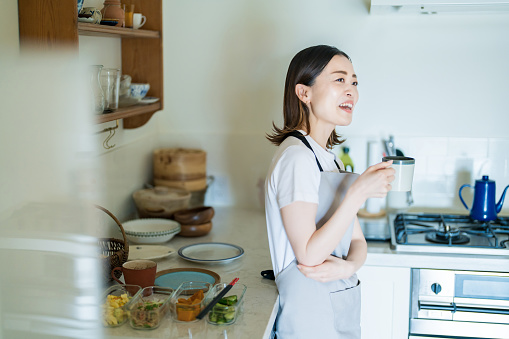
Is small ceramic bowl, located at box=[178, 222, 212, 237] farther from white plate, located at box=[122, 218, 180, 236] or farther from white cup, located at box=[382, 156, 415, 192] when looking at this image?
white cup, located at box=[382, 156, 415, 192]

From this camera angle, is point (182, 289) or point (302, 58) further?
point (302, 58)

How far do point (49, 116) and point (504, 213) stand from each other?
2389mm

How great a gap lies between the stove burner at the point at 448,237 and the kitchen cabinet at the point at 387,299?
0.63 ft

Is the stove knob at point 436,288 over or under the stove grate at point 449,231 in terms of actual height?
under

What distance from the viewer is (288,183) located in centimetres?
137

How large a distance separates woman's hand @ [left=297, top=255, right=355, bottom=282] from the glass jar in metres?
0.71

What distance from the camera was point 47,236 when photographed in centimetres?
34

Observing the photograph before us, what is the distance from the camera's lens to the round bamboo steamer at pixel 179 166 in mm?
2379

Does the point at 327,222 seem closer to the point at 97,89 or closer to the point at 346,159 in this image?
the point at 97,89

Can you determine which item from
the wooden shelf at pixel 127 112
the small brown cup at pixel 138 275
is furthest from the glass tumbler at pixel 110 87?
the small brown cup at pixel 138 275

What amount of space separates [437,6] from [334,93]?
2.82ft

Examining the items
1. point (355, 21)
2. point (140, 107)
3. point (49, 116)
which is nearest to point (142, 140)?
point (140, 107)

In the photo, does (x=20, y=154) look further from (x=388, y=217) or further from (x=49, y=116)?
(x=388, y=217)

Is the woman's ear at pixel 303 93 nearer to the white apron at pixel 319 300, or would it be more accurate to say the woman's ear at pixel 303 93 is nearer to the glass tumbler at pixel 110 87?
the white apron at pixel 319 300
